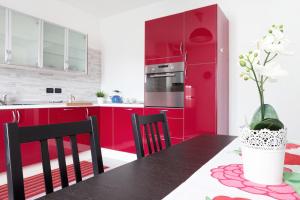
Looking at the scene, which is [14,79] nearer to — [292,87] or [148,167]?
[148,167]

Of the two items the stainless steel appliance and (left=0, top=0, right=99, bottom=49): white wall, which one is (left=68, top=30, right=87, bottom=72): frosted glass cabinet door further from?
the stainless steel appliance

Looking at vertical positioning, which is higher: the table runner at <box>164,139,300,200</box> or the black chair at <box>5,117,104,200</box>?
the black chair at <box>5,117,104,200</box>

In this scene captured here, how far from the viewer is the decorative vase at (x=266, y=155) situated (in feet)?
2.29

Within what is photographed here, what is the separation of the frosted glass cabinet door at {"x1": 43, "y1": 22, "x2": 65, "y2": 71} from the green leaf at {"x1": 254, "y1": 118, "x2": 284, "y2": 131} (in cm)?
318

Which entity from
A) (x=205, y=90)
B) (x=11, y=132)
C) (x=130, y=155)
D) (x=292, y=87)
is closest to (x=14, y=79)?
(x=130, y=155)

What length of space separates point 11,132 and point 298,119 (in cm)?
289

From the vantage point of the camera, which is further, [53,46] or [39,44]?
[53,46]

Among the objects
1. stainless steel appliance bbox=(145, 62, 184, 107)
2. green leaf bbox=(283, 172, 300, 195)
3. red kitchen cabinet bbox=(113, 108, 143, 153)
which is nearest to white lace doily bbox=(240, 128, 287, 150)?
green leaf bbox=(283, 172, 300, 195)

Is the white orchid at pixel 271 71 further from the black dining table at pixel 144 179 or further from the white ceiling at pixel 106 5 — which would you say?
the white ceiling at pixel 106 5

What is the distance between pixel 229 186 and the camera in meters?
0.70

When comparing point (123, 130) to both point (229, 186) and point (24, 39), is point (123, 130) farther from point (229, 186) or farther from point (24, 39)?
point (229, 186)

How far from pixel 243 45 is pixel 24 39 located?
2.96 metres

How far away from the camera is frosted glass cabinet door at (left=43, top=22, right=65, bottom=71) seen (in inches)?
129

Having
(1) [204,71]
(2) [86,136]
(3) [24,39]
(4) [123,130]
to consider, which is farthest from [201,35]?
(3) [24,39]
